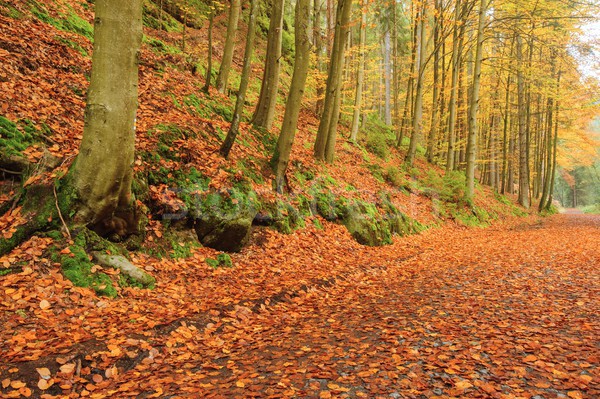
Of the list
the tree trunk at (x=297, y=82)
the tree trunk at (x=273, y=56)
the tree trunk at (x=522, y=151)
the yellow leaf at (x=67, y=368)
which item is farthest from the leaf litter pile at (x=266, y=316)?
the tree trunk at (x=522, y=151)

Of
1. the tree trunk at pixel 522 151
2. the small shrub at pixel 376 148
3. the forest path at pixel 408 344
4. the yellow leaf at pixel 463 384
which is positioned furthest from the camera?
the tree trunk at pixel 522 151

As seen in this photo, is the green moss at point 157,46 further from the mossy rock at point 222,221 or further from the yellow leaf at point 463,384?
the yellow leaf at point 463,384

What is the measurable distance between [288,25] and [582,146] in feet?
90.5

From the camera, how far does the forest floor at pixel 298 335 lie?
2.89m

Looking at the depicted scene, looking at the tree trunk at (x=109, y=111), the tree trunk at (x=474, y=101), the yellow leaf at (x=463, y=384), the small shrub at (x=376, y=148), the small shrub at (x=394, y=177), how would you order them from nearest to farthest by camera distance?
the yellow leaf at (x=463, y=384), the tree trunk at (x=109, y=111), the tree trunk at (x=474, y=101), the small shrub at (x=394, y=177), the small shrub at (x=376, y=148)

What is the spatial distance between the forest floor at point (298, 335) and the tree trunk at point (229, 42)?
7510mm

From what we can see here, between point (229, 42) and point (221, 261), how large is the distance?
7650 millimetres

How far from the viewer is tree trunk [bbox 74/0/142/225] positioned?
4340 mm

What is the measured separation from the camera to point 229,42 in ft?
34.4

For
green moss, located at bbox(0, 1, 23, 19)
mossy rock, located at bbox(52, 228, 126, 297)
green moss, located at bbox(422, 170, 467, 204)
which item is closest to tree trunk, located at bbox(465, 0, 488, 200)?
green moss, located at bbox(422, 170, 467, 204)

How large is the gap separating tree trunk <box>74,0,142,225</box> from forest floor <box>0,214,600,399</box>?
973mm

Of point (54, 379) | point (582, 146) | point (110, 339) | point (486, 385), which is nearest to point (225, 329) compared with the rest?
point (110, 339)

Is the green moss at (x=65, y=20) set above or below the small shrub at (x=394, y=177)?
above

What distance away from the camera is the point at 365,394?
2744mm
